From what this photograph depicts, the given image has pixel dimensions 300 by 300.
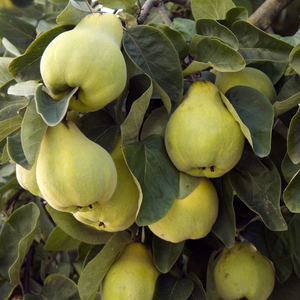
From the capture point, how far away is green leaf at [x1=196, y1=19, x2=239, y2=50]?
30.5 inches

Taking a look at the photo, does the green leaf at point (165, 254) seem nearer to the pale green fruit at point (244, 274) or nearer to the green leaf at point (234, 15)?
the pale green fruit at point (244, 274)

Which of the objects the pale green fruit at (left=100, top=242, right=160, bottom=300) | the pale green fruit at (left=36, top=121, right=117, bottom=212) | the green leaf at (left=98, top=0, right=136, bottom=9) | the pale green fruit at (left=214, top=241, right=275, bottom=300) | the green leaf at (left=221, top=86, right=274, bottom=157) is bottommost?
the pale green fruit at (left=214, top=241, right=275, bottom=300)

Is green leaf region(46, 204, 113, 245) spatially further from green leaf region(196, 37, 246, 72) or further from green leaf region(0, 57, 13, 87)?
green leaf region(196, 37, 246, 72)

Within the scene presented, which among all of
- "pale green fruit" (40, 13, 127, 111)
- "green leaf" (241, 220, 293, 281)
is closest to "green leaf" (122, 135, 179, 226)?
"pale green fruit" (40, 13, 127, 111)

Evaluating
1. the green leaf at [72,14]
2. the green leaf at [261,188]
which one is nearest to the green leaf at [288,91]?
the green leaf at [261,188]

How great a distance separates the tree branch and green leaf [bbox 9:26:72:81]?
2.52ft

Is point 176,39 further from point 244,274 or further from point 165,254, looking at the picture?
point 244,274

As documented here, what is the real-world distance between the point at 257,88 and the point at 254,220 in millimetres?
435

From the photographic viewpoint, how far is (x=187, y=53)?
32.6 inches

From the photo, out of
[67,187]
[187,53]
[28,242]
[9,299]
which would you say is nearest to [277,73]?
[187,53]

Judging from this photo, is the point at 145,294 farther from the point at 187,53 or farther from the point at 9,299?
the point at 187,53

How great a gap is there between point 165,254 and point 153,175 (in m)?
0.29

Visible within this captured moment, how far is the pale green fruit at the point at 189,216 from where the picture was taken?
820mm

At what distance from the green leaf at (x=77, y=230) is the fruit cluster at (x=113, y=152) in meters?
0.09
